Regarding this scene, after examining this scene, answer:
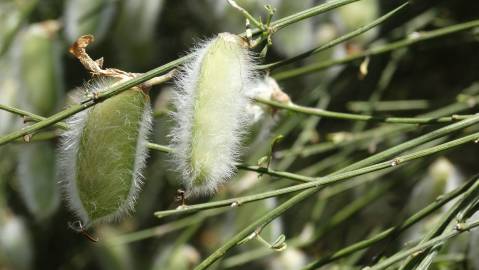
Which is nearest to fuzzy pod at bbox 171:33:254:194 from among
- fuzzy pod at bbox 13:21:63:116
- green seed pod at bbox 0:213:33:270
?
fuzzy pod at bbox 13:21:63:116

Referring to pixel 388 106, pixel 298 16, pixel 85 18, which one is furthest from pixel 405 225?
pixel 85 18

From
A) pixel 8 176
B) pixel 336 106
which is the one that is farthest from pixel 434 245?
pixel 8 176

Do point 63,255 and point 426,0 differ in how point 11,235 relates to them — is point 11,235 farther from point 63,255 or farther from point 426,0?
point 426,0

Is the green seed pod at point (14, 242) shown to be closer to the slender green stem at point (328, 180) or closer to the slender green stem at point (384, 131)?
the slender green stem at point (384, 131)

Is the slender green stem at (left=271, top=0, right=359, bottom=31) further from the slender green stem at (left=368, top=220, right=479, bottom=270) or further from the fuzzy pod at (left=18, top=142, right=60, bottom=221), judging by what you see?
the fuzzy pod at (left=18, top=142, right=60, bottom=221)

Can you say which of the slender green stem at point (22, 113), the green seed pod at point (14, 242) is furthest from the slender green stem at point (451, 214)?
the green seed pod at point (14, 242)

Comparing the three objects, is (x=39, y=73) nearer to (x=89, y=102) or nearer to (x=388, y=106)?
(x=388, y=106)
